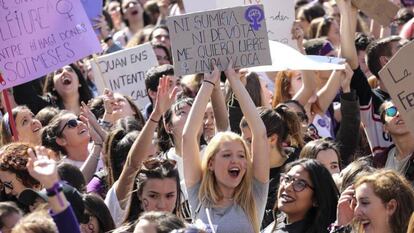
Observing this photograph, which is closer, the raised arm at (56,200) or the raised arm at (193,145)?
the raised arm at (56,200)

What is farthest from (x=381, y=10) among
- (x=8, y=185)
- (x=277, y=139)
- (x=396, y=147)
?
(x=8, y=185)

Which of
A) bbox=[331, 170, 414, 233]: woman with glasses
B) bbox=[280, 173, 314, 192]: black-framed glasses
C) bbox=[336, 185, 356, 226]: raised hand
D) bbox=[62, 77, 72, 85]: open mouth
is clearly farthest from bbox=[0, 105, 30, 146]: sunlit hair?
bbox=[331, 170, 414, 233]: woman with glasses

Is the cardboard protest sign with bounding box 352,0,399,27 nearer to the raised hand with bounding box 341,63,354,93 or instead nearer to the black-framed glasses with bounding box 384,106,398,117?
the raised hand with bounding box 341,63,354,93

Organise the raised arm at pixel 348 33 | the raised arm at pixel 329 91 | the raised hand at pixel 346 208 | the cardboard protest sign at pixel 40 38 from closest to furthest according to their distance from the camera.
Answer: the raised hand at pixel 346 208
the cardboard protest sign at pixel 40 38
the raised arm at pixel 348 33
the raised arm at pixel 329 91

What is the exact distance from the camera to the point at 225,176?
7605 mm

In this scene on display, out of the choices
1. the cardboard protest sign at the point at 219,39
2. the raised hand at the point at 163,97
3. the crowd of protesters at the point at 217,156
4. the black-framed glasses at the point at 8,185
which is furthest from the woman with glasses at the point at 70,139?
the cardboard protest sign at the point at 219,39

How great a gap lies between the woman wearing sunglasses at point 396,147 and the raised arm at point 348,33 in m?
0.78

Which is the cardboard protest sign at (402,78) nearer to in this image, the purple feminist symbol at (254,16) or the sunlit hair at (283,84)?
the purple feminist symbol at (254,16)

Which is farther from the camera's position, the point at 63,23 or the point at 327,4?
the point at 327,4

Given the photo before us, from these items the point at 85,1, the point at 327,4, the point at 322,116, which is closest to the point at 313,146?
the point at 322,116

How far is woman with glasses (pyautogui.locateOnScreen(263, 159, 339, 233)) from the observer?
7.56 m

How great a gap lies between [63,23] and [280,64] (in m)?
1.55

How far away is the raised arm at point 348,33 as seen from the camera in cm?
960

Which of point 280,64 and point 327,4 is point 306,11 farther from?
point 280,64
